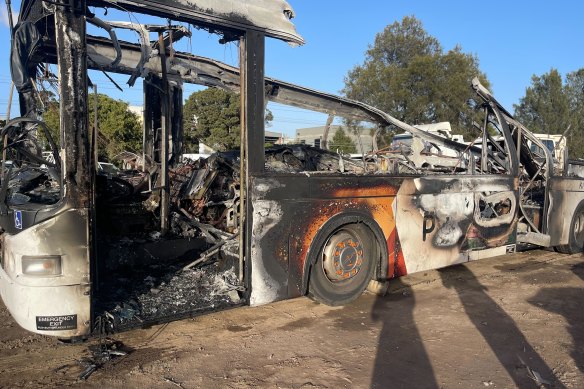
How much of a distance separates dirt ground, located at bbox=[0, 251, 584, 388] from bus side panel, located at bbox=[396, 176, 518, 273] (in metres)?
0.55

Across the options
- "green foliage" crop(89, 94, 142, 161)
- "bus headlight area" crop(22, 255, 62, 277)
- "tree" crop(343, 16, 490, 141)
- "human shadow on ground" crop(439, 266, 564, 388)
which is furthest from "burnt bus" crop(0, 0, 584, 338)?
"tree" crop(343, 16, 490, 141)

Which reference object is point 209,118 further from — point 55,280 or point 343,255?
point 55,280

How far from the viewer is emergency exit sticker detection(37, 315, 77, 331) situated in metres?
3.35

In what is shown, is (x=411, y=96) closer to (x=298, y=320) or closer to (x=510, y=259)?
(x=510, y=259)

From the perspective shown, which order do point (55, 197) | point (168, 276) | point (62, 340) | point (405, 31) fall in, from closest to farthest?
point (62, 340) → point (55, 197) → point (168, 276) → point (405, 31)

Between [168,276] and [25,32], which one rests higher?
[25,32]

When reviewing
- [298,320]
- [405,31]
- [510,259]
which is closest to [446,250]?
[298,320]

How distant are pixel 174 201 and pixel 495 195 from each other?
4.65 metres

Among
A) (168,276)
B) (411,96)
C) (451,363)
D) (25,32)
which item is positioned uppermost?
(411,96)

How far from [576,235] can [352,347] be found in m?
6.05

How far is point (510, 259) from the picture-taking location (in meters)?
8.09

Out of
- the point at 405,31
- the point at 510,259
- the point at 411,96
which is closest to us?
the point at 510,259

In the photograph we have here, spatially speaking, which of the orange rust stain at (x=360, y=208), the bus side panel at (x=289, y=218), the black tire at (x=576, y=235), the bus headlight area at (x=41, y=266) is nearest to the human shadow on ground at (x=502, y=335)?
the orange rust stain at (x=360, y=208)

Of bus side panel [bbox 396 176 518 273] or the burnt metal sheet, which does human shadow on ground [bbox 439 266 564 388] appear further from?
the burnt metal sheet
